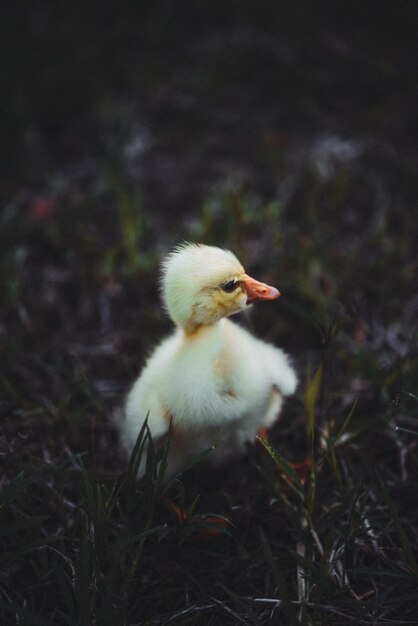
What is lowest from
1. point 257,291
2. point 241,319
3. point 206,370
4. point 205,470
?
point 205,470

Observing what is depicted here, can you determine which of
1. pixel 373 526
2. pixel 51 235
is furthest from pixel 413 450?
pixel 51 235

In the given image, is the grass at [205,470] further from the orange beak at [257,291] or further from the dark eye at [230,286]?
the dark eye at [230,286]

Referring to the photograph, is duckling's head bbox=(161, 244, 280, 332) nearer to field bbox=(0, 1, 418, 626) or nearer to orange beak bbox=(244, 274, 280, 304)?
orange beak bbox=(244, 274, 280, 304)

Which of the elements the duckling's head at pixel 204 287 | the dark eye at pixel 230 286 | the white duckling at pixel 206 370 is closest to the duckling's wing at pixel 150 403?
the white duckling at pixel 206 370

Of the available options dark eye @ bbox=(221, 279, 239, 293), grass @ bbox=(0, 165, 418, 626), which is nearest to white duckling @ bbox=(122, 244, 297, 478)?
dark eye @ bbox=(221, 279, 239, 293)

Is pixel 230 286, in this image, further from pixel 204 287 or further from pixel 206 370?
pixel 206 370

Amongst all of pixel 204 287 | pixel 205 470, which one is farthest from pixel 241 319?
pixel 204 287

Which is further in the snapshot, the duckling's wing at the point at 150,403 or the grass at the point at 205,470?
the duckling's wing at the point at 150,403

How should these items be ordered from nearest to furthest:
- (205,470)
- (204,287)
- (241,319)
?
(204,287) → (205,470) → (241,319)
